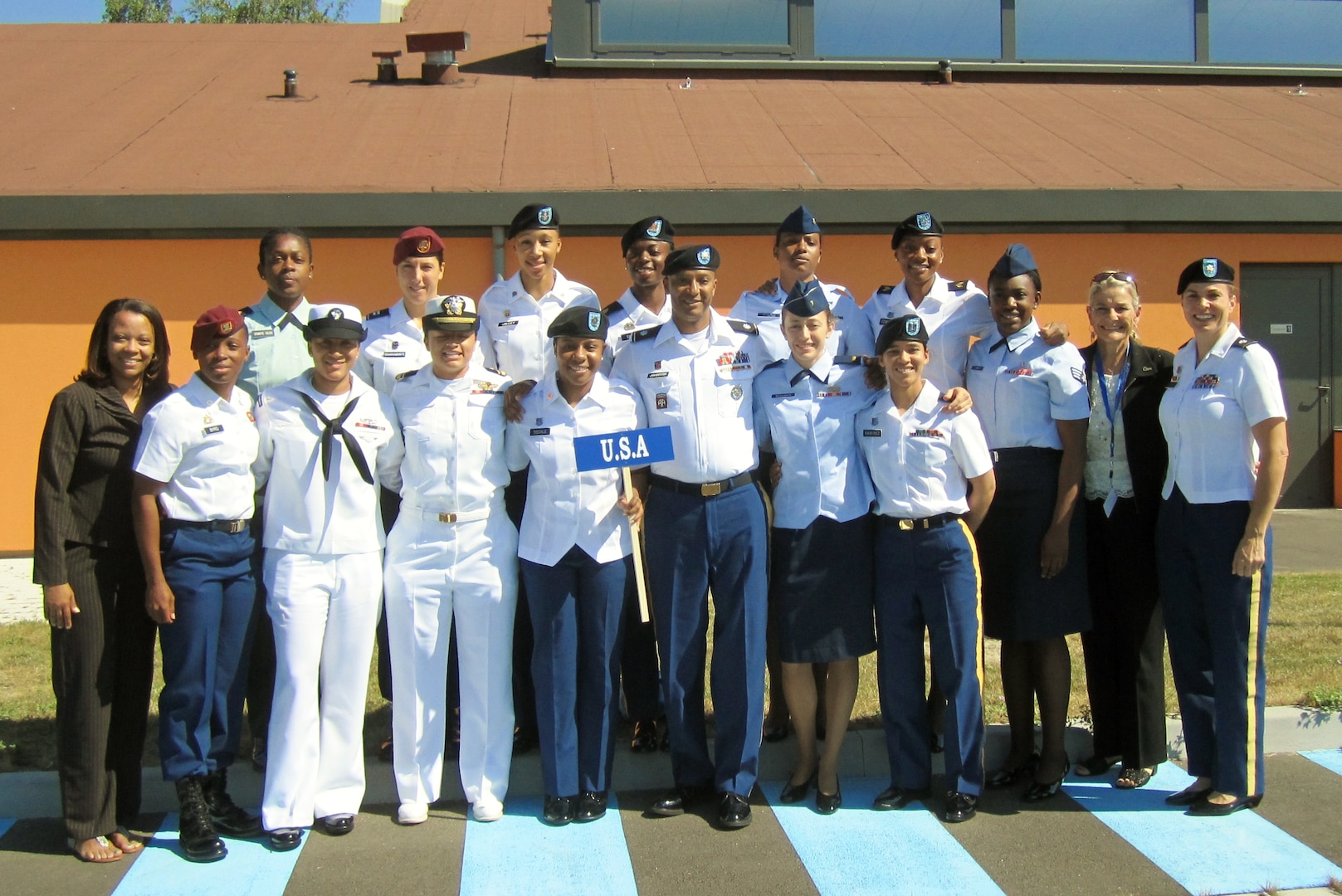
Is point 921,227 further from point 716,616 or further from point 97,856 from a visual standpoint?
point 97,856

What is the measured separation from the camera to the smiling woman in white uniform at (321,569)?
170 inches

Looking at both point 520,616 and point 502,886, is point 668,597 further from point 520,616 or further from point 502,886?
point 502,886

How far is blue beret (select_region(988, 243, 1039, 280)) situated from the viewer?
15.5 feet

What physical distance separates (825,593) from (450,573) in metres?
1.51

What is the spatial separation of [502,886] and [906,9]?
12.2 m

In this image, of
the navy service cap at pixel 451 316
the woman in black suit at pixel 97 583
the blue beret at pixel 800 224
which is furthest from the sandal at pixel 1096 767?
the woman in black suit at pixel 97 583

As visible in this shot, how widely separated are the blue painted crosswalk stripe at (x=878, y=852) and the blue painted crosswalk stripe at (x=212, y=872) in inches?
75.5

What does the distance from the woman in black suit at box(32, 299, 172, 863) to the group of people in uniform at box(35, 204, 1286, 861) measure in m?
0.01

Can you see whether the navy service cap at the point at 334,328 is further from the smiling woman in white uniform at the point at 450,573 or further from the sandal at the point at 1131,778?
the sandal at the point at 1131,778

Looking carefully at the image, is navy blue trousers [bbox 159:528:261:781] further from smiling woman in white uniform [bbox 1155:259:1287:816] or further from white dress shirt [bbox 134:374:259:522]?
smiling woman in white uniform [bbox 1155:259:1287:816]

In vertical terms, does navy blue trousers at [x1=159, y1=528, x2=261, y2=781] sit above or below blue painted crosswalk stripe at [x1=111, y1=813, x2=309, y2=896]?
above

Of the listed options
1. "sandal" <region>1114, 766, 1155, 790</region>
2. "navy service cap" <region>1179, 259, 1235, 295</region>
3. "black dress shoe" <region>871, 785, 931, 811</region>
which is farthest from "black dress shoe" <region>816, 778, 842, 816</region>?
"navy service cap" <region>1179, 259, 1235, 295</region>

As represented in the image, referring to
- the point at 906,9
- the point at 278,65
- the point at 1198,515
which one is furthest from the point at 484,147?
the point at 1198,515

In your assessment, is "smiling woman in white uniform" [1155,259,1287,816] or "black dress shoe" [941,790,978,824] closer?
"smiling woman in white uniform" [1155,259,1287,816]
